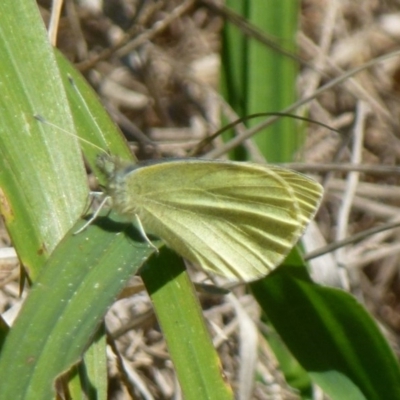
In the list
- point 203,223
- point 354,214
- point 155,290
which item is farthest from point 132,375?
point 354,214

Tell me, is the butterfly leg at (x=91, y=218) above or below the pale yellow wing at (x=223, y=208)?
above

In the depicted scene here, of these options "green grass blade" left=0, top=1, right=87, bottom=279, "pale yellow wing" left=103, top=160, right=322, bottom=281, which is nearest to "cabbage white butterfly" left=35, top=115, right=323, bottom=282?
"pale yellow wing" left=103, top=160, right=322, bottom=281

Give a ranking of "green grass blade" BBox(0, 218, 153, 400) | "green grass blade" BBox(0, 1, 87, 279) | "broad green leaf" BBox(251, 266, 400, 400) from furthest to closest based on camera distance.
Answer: "broad green leaf" BBox(251, 266, 400, 400) < "green grass blade" BBox(0, 1, 87, 279) < "green grass blade" BBox(0, 218, 153, 400)

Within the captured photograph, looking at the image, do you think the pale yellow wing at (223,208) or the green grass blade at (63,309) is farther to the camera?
the pale yellow wing at (223,208)

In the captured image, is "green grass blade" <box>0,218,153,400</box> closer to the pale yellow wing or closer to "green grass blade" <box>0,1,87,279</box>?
"green grass blade" <box>0,1,87,279</box>

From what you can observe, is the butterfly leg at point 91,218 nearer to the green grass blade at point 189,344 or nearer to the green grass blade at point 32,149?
the green grass blade at point 32,149

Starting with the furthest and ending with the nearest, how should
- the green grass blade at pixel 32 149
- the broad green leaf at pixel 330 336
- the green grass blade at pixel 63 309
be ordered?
the broad green leaf at pixel 330 336 < the green grass blade at pixel 32 149 < the green grass blade at pixel 63 309

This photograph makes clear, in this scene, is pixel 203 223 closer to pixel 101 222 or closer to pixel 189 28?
pixel 101 222

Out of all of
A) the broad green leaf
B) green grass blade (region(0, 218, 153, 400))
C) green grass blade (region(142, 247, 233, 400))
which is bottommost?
the broad green leaf

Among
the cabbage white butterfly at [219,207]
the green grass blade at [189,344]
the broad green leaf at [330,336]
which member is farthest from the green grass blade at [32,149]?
the broad green leaf at [330,336]
